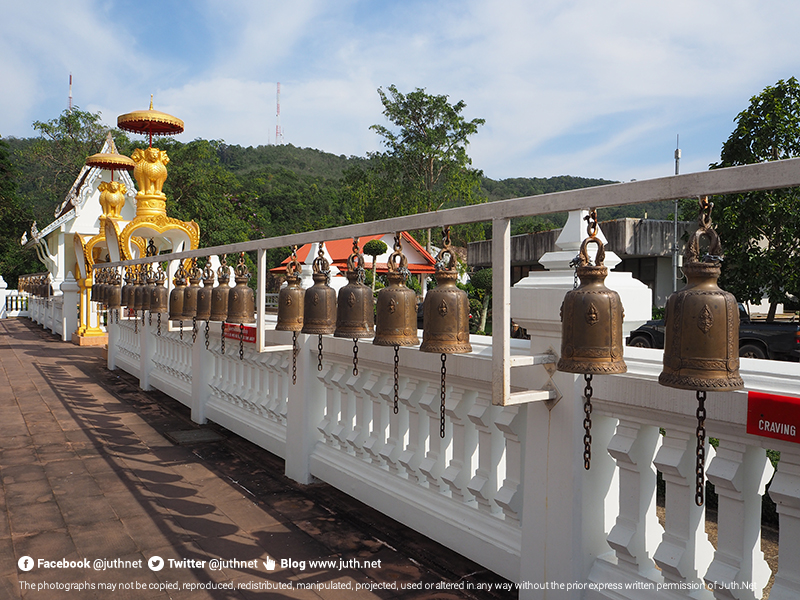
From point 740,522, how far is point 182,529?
11.8 feet

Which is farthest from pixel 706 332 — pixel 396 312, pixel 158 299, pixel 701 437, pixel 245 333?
pixel 158 299

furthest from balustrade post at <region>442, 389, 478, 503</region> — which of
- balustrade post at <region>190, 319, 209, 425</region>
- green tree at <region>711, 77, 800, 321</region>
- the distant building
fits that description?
the distant building

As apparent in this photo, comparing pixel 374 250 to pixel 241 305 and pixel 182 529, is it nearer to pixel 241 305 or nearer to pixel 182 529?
pixel 241 305

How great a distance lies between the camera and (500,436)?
3.67 m

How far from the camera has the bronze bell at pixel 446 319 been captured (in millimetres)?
3266

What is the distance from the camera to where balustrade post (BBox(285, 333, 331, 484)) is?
210 inches

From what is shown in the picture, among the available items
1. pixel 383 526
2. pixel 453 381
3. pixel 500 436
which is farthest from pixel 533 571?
pixel 383 526

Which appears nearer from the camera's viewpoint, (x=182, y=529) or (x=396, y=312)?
(x=396, y=312)

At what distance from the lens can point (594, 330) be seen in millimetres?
2523

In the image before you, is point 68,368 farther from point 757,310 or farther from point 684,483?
point 757,310

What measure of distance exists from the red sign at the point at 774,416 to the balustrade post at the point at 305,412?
3.55 metres

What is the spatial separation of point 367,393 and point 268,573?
151 cm

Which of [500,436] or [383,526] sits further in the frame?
[383,526]

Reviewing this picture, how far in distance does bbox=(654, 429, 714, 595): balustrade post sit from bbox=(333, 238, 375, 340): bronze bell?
6.45 ft
